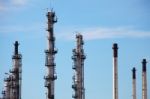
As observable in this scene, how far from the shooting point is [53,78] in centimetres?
4284

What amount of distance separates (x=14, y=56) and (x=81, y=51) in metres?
7.91

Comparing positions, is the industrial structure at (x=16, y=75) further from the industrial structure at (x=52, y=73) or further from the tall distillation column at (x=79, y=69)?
the tall distillation column at (x=79, y=69)

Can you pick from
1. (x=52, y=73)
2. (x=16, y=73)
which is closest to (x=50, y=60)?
(x=52, y=73)

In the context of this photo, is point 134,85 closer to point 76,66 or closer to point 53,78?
point 76,66

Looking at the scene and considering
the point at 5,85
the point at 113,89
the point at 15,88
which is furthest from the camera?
the point at 5,85

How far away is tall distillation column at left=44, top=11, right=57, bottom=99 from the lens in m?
42.8

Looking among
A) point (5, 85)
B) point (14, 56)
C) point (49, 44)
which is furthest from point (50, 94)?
point (5, 85)

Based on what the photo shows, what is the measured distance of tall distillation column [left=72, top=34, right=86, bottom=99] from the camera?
4575cm

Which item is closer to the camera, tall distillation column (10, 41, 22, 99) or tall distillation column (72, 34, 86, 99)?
tall distillation column (72, 34, 86, 99)

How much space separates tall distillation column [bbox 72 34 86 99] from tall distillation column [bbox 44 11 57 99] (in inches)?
140

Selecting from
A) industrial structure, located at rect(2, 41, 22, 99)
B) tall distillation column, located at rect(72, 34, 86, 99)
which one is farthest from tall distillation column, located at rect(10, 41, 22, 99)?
tall distillation column, located at rect(72, 34, 86, 99)

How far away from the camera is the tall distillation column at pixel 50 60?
1683 inches

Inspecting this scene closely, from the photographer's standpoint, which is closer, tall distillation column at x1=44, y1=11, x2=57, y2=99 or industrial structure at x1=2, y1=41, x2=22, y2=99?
tall distillation column at x1=44, y1=11, x2=57, y2=99

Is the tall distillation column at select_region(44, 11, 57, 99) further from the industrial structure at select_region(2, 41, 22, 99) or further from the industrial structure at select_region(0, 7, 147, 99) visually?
the industrial structure at select_region(2, 41, 22, 99)
